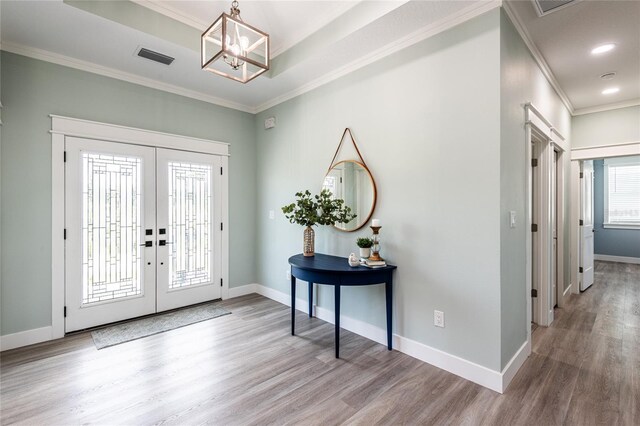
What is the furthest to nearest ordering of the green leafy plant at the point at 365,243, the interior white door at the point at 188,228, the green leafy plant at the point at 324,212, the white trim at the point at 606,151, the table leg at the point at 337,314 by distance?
the white trim at the point at 606,151 < the interior white door at the point at 188,228 < the green leafy plant at the point at 324,212 < the green leafy plant at the point at 365,243 < the table leg at the point at 337,314

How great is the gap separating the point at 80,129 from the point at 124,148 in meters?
0.42

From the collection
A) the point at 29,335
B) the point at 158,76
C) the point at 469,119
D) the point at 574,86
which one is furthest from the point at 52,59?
the point at 574,86

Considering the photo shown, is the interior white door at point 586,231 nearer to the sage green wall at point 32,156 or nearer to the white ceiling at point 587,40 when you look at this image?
the white ceiling at point 587,40

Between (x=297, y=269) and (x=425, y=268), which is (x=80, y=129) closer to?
(x=297, y=269)

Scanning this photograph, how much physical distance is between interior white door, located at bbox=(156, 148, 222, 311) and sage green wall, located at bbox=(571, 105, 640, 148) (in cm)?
548

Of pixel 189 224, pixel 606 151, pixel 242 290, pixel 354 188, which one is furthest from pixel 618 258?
pixel 189 224

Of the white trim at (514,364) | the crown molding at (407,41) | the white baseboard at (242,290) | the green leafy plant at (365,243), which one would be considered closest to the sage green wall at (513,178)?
the white trim at (514,364)

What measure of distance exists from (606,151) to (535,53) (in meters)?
2.54

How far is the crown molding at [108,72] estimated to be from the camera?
2.84 m

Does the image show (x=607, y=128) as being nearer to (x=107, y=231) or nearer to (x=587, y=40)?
(x=587, y=40)

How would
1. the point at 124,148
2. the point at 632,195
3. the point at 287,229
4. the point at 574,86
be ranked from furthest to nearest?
the point at 632,195 < the point at 287,229 < the point at 574,86 < the point at 124,148

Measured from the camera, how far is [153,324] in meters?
3.34

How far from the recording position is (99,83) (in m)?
3.26

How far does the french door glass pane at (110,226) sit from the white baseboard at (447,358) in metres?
2.40
